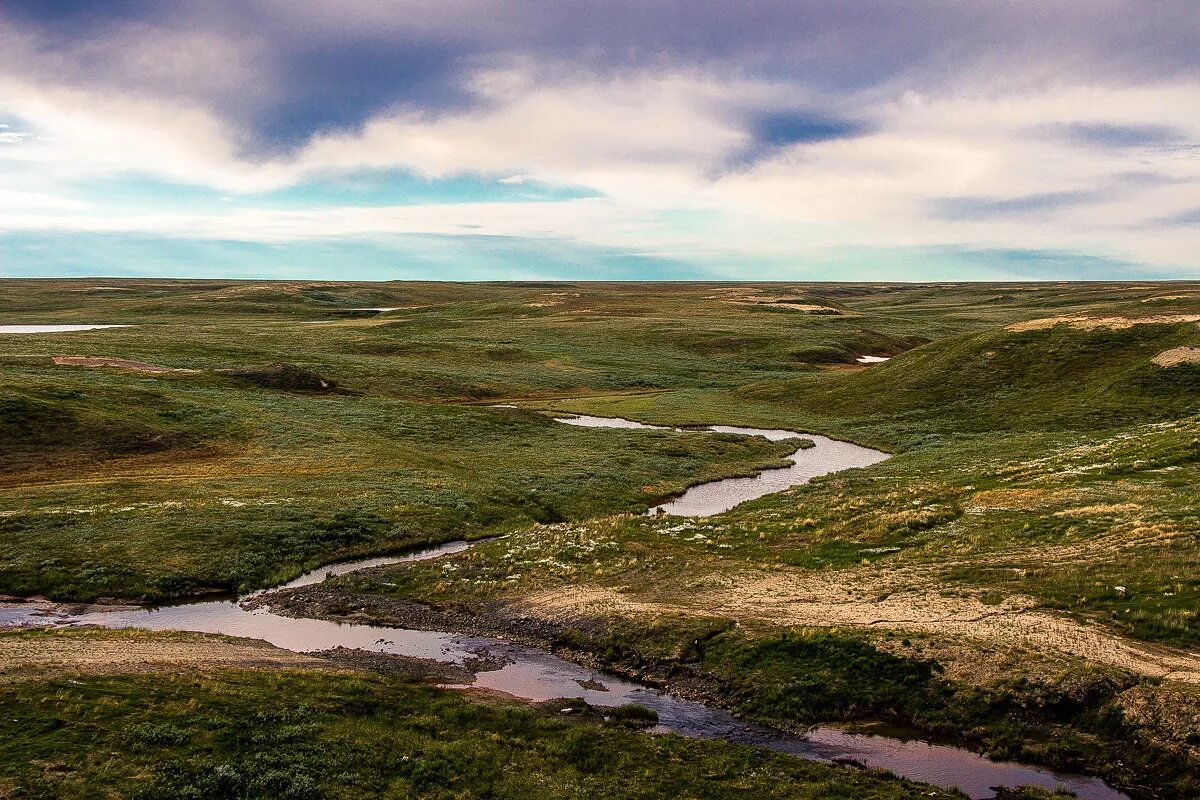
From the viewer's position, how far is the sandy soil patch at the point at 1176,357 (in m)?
70.0

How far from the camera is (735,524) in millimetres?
41719

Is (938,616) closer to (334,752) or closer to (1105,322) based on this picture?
(334,752)

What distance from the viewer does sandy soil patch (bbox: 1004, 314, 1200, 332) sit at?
8141 cm

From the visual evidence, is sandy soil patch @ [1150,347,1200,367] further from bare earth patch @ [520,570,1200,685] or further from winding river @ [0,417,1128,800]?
winding river @ [0,417,1128,800]

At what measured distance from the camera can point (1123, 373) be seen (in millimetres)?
71875

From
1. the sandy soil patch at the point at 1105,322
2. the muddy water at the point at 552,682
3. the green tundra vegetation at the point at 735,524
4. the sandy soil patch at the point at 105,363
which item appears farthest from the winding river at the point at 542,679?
the sandy soil patch at the point at 1105,322

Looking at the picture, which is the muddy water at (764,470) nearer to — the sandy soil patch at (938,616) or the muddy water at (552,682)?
the sandy soil patch at (938,616)

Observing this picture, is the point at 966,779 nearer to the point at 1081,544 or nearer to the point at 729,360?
the point at 1081,544

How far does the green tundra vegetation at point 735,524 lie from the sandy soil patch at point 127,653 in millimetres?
1739

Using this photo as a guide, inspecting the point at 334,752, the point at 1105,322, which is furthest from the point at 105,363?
the point at 1105,322

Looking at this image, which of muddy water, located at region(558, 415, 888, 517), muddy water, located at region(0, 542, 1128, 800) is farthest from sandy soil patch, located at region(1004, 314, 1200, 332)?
muddy water, located at region(0, 542, 1128, 800)

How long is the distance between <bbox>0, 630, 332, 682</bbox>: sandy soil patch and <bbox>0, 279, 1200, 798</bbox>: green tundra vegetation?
5.71 feet

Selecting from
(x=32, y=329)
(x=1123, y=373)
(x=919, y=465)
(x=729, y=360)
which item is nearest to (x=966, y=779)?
(x=919, y=465)

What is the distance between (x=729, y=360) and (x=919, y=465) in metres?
69.4
